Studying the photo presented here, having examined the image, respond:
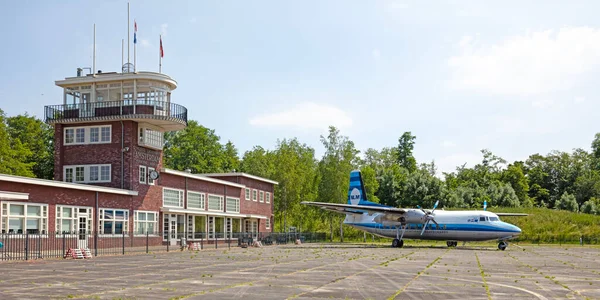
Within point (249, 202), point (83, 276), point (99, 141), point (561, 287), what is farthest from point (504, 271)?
point (249, 202)

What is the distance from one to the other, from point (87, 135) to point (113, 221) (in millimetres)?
6387

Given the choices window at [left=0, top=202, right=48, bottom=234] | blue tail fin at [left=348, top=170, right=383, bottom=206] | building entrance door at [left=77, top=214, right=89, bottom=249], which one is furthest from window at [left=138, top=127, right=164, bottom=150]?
blue tail fin at [left=348, top=170, right=383, bottom=206]

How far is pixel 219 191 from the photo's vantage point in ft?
163

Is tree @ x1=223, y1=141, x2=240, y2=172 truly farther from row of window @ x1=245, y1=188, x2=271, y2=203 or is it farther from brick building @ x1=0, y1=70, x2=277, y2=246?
brick building @ x1=0, y1=70, x2=277, y2=246

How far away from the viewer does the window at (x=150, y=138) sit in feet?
130

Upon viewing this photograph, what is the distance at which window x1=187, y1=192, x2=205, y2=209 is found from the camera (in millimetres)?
45500

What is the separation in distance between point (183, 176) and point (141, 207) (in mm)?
5609

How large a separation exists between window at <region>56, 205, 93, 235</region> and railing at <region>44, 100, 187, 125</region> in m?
7.01

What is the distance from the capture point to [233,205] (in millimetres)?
52062

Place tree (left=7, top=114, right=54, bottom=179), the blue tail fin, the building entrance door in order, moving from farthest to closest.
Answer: tree (left=7, top=114, right=54, bottom=179), the blue tail fin, the building entrance door

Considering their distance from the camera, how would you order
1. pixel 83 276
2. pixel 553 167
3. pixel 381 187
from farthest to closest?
pixel 553 167 → pixel 381 187 → pixel 83 276

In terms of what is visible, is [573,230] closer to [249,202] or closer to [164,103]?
[249,202]

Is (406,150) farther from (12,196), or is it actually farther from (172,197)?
(12,196)

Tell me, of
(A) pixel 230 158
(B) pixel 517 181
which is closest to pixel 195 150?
(A) pixel 230 158
